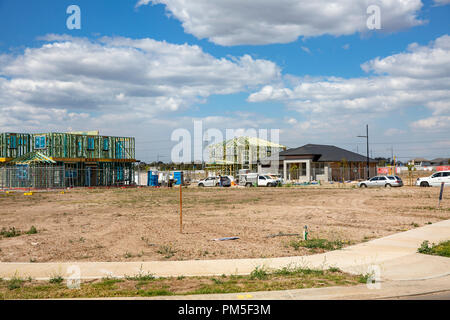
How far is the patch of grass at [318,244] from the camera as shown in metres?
11.1

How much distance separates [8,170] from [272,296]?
1778 inches

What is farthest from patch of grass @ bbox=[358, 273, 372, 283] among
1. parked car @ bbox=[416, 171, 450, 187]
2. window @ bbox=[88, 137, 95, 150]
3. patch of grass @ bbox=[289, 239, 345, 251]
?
window @ bbox=[88, 137, 95, 150]

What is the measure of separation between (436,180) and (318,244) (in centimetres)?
3421

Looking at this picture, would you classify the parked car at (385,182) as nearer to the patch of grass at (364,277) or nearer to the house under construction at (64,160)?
the house under construction at (64,160)

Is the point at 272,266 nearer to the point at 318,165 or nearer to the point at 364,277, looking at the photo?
the point at 364,277

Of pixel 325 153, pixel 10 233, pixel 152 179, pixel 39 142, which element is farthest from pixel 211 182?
pixel 10 233

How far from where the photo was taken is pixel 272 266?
29.5 feet

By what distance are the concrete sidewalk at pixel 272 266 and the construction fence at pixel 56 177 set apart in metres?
38.4

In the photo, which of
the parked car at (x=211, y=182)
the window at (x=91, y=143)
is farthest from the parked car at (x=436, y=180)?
the window at (x=91, y=143)

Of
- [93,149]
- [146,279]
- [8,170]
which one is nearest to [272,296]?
[146,279]

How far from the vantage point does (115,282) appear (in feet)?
25.8

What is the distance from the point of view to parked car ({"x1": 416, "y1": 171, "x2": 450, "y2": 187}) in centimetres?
3987

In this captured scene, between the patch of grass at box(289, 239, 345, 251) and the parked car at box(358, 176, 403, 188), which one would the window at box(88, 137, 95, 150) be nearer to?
the parked car at box(358, 176, 403, 188)

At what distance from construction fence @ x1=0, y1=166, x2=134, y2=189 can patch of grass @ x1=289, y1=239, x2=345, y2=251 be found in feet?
127
